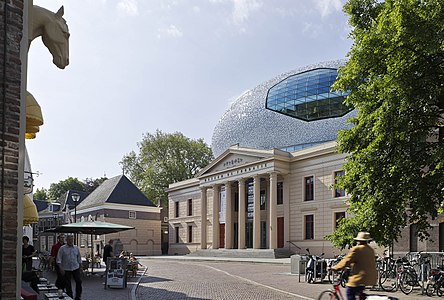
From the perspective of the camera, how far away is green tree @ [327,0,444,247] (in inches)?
569

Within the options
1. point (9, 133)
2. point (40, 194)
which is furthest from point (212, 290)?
point (40, 194)

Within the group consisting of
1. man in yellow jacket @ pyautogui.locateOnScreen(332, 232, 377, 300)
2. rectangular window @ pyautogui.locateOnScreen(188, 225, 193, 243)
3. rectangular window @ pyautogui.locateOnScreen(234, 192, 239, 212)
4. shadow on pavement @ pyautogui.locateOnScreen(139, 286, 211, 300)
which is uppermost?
man in yellow jacket @ pyautogui.locateOnScreen(332, 232, 377, 300)

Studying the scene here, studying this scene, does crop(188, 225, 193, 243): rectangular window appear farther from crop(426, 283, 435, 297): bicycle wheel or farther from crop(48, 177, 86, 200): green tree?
crop(48, 177, 86, 200): green tree

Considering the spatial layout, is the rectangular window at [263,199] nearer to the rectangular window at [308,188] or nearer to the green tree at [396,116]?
the rectangular window at [308,188]

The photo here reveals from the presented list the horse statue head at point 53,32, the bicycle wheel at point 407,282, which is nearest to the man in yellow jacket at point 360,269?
the horse statue head at point 53,32

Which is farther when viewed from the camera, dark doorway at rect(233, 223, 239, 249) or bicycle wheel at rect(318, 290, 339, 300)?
dark doorway at rect(233, 223, 239, 249)

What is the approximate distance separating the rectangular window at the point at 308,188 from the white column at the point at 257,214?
4514mm

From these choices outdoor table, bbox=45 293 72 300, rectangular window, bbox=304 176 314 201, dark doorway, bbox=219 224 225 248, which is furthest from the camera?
dark doorway, bbox=219 224 225 248

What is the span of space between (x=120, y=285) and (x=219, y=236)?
35.0 m

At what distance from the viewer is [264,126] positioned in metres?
56.2

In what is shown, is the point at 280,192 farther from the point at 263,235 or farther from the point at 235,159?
the point at 235,159

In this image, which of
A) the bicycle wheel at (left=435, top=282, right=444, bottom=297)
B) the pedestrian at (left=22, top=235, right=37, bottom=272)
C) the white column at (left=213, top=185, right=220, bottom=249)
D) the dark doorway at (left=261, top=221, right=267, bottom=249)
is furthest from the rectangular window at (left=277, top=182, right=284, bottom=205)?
the pedestrian at (left=22, top=235, right=37, bottom=272)

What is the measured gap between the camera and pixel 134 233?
57.9 m

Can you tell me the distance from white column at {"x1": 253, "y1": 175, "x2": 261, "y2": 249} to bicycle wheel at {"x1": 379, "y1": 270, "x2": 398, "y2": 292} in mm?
25868
